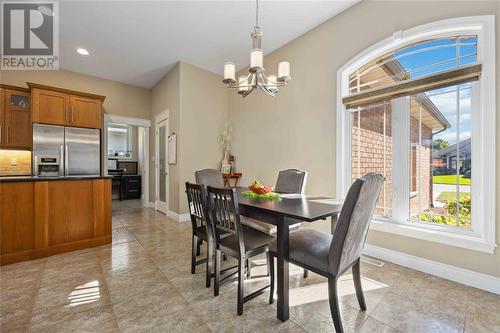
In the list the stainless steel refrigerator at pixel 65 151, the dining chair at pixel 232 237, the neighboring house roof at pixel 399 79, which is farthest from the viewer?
the stainless steel refrigerator at pixel 65 151

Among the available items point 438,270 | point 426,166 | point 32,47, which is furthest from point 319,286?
point 32,47

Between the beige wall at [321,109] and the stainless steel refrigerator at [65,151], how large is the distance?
3.00 m

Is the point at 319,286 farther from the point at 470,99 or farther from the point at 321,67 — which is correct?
the point at 321,67

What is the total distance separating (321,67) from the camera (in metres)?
3.14

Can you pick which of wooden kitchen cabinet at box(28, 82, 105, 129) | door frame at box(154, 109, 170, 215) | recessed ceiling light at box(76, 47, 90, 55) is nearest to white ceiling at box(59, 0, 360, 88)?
recessed ceiling light at box(76, 47, 90, 55)

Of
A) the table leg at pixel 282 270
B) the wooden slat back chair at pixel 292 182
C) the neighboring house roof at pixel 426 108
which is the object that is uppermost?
the neighboring house roof at pixel 426 108

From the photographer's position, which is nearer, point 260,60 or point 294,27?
point 260,60

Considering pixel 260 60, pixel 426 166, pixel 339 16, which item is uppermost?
pixel 339 16

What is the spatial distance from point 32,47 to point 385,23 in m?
5.35

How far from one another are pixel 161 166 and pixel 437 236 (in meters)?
5.17

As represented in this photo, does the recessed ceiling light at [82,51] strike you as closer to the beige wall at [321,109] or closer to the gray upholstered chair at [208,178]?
the beige wall at [321,109]

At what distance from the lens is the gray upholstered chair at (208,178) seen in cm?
289

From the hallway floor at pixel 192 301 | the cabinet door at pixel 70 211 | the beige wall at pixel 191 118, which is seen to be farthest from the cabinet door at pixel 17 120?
the hallway floor at pixel 192 301

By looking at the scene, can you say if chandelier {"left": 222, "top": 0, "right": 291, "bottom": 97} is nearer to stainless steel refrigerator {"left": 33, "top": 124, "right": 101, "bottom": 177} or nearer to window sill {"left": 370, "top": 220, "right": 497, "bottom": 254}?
window sill {"left": 370, "top": 220, "right": 497, "bottom": 254}
